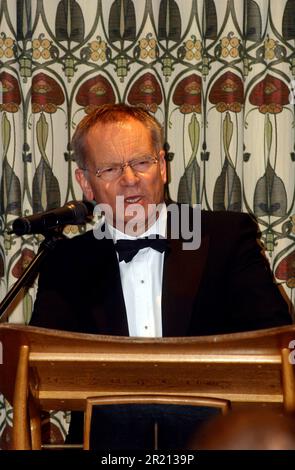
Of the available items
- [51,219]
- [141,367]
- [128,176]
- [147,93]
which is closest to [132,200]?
[128,176]

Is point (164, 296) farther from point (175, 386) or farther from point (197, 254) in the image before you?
point (175, 386)

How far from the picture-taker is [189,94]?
2709 millimetres

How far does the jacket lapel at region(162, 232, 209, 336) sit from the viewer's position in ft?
7.25

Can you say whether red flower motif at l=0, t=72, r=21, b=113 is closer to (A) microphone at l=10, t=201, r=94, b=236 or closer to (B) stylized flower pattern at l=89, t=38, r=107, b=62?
(B) stylized flower pattern at l=89, t=38, r=107, b=62

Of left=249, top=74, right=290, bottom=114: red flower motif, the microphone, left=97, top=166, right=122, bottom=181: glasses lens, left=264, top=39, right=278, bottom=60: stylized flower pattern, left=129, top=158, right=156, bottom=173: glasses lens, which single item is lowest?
the microphone

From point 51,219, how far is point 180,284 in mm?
551

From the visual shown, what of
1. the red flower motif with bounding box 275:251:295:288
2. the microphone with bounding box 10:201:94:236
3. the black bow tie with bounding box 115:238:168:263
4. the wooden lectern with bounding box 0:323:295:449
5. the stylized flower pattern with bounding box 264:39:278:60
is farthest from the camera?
the red flower motif with bounding box 275:251:295:288

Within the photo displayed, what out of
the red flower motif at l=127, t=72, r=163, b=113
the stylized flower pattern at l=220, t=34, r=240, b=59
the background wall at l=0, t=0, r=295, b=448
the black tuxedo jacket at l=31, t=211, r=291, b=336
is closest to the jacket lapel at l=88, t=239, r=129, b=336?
the black tuxedo jacket at l=31, t=211, r=291, b=336

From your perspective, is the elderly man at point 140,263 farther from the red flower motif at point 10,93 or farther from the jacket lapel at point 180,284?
the red flower motif at point 10,93

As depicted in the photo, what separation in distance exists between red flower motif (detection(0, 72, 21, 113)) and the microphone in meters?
0.89

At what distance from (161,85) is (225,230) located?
0.72m

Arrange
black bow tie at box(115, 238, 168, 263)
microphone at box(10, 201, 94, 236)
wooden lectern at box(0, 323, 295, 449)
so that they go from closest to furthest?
1. wooden lectern at box(0, 323, 295, 449)
2. microphone at box(10, 201, 94, 236)
3. black bow tie at box(115, 238, 168, 263)

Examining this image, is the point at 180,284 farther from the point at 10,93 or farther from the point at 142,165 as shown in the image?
the point at 10,93

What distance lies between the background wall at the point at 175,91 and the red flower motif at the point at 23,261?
0.43 ft
